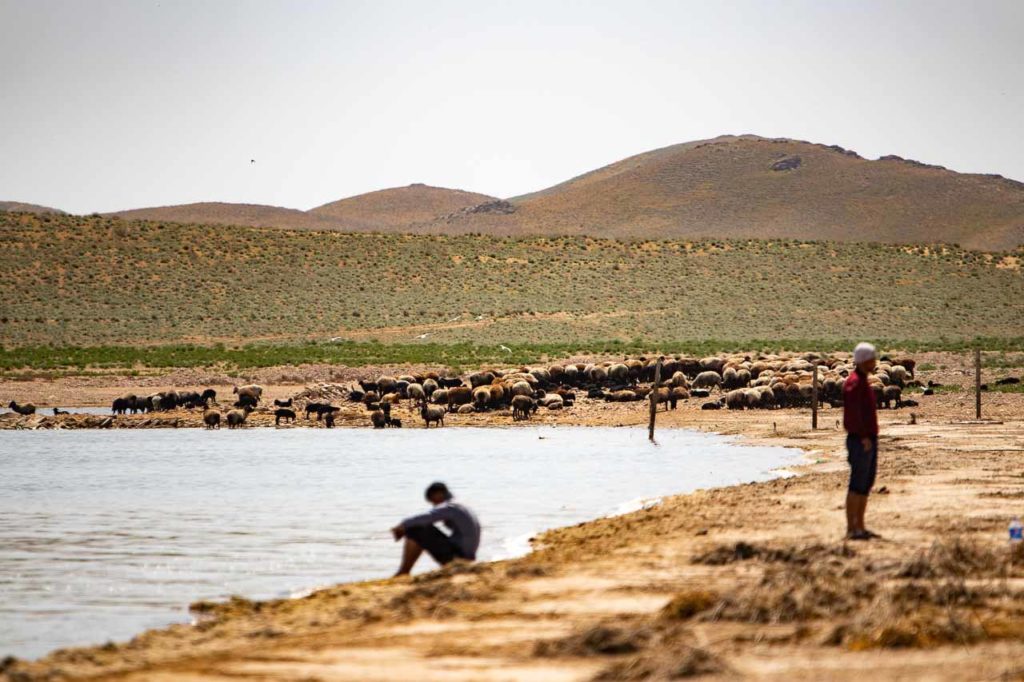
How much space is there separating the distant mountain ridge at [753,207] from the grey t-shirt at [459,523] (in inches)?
5103

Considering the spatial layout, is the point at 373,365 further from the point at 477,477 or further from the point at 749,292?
the point at 749,292

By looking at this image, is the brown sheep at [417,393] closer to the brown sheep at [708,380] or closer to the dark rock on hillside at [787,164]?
the brown sheep at [708,380]

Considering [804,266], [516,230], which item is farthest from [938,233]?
[804,266]

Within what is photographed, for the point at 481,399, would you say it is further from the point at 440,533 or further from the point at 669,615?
the point at 669,615

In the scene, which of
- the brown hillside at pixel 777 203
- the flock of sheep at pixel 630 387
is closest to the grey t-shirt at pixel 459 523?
the flock of sheep at pixel 630 387

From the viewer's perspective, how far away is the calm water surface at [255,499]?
11969 millimetres

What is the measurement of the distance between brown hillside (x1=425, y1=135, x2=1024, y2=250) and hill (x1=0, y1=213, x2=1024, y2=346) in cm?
4989

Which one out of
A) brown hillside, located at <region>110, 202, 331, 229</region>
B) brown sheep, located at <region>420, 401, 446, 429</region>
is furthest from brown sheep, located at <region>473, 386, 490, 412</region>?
brown hillside, located at <region>110, 202, 331, 229</region>

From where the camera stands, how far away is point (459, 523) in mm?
11477

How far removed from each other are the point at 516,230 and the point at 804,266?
253 feet

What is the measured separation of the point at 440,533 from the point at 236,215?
544 feet

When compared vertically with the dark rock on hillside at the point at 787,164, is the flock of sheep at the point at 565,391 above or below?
below

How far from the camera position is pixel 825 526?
42.0 feet

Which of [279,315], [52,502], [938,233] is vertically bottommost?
[52,502]
